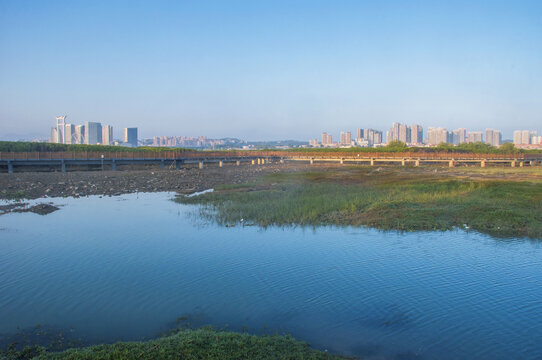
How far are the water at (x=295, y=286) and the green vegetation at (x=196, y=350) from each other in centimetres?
80

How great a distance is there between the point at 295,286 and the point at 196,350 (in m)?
4.49

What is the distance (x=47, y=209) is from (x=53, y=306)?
49.2 feet

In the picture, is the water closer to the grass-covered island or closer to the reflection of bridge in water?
the grass-covered island

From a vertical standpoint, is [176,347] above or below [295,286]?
above

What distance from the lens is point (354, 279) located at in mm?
11594

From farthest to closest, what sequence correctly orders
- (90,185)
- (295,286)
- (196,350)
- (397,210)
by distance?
(90,185) < (397,210) < (295,286) < (196,350)

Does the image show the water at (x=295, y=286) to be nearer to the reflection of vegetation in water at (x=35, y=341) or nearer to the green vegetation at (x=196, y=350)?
the reflection of vegetation in water at (x=35, y=341)

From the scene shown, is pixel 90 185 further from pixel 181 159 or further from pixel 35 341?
pixel 35 341

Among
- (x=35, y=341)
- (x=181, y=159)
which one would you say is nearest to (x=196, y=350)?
(x=35, y=341)

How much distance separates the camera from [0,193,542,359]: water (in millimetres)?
8320

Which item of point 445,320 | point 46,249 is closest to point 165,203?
point 46,249

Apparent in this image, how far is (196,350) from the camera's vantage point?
22.6 feet

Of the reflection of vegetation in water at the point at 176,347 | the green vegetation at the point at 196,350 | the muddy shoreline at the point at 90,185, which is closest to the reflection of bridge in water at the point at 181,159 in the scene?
the muddy shoreline at the point at 90,185

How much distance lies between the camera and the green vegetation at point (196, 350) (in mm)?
6734
